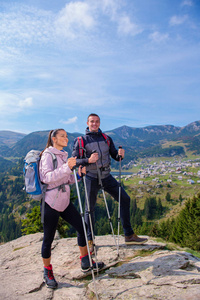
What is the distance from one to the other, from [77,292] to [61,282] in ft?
3.50

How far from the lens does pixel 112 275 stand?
606 cm

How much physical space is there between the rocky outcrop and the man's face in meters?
5.16

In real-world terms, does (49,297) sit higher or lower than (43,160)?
lower

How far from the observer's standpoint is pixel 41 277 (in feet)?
21.2

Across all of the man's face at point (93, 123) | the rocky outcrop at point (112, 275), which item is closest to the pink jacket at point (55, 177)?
the man's face at point (93, 123)

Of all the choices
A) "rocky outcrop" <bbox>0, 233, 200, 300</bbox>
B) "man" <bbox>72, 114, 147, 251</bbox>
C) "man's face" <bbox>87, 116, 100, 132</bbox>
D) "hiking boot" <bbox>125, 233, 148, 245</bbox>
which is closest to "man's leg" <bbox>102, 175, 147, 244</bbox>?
"man" <bbox>72, 114, 147, 251</bbox>

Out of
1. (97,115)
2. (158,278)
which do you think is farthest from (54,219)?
(97,115)

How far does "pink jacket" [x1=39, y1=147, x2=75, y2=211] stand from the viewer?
5.18 m

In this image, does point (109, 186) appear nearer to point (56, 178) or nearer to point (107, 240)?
point (56, 178)

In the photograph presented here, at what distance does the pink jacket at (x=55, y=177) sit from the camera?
204 inches

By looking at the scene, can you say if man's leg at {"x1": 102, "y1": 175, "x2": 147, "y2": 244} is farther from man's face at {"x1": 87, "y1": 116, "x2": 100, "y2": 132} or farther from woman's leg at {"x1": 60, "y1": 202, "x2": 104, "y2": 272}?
man's face at {"x1": 87, "y1": 116, "x2": 100, "y2": 132}

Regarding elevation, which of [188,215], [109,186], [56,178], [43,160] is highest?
[43,160]

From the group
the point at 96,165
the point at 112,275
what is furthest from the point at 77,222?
the point at 96,165

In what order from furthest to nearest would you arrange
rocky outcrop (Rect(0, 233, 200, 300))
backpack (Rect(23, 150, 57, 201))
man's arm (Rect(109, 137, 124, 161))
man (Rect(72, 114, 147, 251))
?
1. man's arm (Rect(109, 137, 124, 161))
2. man (Rect(72, 114, 147, 251))
3. backpack (Rect(23, 150, 57, 201))
4. rocky outcrop (Rect(0, 233, 200, 300))
